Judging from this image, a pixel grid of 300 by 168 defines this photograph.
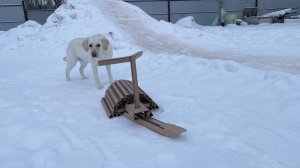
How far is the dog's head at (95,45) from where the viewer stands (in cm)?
487

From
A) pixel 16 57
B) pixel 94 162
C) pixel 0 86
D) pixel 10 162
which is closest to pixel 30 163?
pixel 10 162

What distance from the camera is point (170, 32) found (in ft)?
37.4

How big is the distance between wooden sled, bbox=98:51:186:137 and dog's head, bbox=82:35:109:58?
854 mm

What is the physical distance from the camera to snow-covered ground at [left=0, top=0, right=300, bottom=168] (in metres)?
2.77

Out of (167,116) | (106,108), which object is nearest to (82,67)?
(106,108)

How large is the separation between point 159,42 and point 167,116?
6.50 m

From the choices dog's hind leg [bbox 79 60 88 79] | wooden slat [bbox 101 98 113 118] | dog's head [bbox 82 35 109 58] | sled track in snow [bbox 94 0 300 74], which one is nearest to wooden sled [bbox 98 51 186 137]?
wooden slat [bbox 101 98 113 118]

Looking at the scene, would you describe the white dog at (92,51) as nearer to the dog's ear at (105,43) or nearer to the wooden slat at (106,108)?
the dog's ear at (105,43)

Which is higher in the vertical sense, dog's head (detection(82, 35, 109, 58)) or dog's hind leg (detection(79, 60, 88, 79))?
Result: dog's head (detection(82, 35, 109, 58))

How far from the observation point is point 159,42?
1000 centimetres

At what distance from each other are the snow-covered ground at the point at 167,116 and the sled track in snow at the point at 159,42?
11cm

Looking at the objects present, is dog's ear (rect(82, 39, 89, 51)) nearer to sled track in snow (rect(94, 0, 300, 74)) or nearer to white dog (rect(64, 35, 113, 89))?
white dog (rect(64, 35, 113, 89))

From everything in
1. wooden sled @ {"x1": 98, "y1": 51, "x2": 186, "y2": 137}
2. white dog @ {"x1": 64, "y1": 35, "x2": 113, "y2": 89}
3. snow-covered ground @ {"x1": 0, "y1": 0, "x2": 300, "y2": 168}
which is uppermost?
white dog @ {"x1": 64, "y1": 35, "x2": 113, "y2": 89}

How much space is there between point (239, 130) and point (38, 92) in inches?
147
